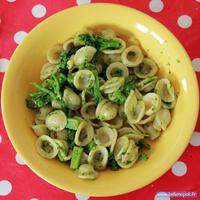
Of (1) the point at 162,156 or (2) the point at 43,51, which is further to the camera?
(2) the point at 43,51

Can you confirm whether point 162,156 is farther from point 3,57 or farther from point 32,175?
point 3,57

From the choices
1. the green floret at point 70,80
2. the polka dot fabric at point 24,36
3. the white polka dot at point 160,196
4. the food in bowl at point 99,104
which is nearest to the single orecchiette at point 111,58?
the food in bowl at point 99,104

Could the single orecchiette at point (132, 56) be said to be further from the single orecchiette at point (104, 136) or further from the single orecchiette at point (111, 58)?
the single orecchiette at point (104, 136)

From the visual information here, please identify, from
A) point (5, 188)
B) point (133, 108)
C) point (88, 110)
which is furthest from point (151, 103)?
point (5, 188)

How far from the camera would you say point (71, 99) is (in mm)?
1040

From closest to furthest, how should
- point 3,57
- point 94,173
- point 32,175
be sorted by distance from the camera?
point 94,173, point 32,175, point 3,57

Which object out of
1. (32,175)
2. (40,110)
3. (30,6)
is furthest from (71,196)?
(30,6)

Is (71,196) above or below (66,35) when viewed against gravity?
below

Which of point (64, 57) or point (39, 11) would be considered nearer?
point (64, 57)

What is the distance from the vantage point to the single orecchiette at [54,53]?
3.65ft

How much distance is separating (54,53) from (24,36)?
0.16 metres

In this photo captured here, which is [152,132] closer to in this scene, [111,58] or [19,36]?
[111,58]

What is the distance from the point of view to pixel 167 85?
105 centimetres

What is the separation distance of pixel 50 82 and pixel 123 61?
0.63 feet
